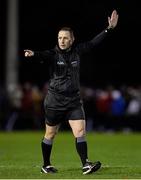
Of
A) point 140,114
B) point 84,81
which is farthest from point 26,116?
point 84,81

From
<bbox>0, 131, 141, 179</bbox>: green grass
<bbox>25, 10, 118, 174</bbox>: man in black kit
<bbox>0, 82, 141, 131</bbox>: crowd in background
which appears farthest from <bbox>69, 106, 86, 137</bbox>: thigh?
<bbox>0, 82, 141, 131</bbox>: crowd in background

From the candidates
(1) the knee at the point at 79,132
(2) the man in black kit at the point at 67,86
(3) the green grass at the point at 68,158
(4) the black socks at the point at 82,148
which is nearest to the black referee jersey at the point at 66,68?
(2) the man in black kit at the point at 67,86

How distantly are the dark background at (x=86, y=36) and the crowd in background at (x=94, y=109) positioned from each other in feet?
33.1

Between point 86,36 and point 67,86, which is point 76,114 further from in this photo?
point 86,36

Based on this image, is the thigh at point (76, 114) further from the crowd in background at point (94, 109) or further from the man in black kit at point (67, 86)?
the crowd in background at point (94, 109)

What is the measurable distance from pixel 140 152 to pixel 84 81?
22990mm

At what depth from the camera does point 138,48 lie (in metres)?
45.2

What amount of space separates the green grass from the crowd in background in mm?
4301

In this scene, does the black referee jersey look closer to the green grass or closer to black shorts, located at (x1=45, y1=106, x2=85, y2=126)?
black shorts, located at (x1=45, y1=106, x2=85, y2=126)

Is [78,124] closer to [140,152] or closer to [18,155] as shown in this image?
[18,155]

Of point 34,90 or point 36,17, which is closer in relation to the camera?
point 34,90

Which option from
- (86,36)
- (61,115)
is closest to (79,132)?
(61,115)

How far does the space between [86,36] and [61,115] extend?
29.3 meters

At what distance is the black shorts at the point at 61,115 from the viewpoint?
14961 millimetres
